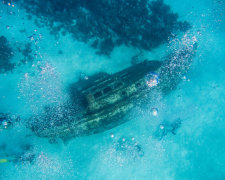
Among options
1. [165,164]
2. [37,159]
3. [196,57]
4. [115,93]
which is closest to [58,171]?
[37,159]

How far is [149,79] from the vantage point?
7738mm

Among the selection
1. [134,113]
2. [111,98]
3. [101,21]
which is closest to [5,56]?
[101,21]

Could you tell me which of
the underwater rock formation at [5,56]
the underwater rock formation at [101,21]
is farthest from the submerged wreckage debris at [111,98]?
the underwater rock formation at [5,56]

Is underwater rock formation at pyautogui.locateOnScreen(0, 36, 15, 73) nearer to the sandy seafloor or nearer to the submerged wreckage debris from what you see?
the sandy seafloor

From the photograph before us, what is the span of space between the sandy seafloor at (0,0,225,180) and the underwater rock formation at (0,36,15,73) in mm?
462

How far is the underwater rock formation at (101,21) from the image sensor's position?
10.0 metres

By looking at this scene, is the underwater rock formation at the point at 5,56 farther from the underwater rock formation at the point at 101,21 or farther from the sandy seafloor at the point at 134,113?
the underwater rock formation at the point at 101,21

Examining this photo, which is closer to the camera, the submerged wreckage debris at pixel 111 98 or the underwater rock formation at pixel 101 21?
the submerged wreckage debris at pixel 111 98

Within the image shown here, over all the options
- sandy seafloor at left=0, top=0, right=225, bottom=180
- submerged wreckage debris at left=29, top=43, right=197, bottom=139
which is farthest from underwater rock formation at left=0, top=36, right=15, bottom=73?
submerged wreckage debris at left=29, top=43, right=197, bottom=139

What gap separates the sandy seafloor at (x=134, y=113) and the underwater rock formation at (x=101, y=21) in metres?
0.68

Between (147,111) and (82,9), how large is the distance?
30.1 feet

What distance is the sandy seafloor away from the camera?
9930 millimetres

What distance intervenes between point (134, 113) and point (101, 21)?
706 centimetres

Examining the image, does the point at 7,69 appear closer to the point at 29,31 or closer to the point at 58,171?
the point at 29,31
